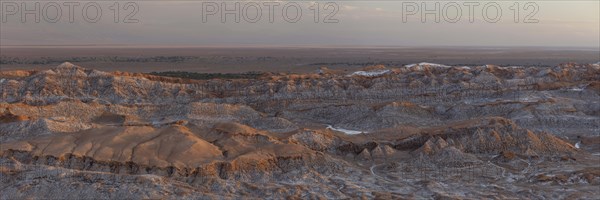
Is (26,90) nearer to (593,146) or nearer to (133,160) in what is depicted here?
(133,160)

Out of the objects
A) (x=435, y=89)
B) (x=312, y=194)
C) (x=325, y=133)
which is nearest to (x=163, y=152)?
(x=312, y=194)

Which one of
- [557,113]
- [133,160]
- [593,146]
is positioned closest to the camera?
[133,160]

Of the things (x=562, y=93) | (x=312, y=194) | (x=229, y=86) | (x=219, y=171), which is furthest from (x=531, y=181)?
(x=229, y=86)

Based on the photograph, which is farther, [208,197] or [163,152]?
[163,152]

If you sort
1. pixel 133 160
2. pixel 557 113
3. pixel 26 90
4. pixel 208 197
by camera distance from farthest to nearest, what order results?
pixel 26 90 → pixel 557 113 → pixel 133 160 → pixel 208 197

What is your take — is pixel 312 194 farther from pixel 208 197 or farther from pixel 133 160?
pixel 133 160

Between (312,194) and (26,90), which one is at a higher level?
(26,90)
